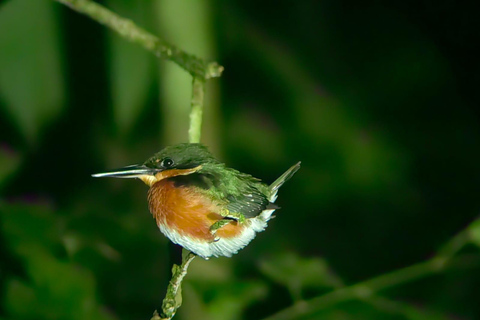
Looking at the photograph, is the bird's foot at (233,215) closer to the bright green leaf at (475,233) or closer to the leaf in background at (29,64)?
the bright green leaf at (475,233)

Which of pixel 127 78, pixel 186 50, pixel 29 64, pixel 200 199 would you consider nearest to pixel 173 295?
pixel 200 199

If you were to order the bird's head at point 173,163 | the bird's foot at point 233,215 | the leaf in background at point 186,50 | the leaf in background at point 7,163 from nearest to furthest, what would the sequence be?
1. the bird's foot at point 233,215
2. the bird's head at point 173,163
3. the leaf in background at point 186,50
4. the leaf in background at point 7,163

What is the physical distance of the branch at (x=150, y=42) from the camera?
68 cm

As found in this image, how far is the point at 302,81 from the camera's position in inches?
59.7

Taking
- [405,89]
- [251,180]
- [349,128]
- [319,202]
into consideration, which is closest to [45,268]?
[251,180]

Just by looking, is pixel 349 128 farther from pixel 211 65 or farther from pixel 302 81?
pixel 211 65

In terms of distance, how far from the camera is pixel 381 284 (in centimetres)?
121

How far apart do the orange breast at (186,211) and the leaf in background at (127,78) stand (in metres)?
0.52

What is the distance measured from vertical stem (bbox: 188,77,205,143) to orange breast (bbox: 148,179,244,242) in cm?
6

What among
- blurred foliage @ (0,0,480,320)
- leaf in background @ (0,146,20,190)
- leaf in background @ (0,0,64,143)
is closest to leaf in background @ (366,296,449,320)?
blurred foliage @ (0,0,480,320)

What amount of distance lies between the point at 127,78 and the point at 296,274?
1.81 feet

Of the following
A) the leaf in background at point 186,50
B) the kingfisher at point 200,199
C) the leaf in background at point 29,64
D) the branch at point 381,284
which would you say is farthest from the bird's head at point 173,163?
the leaf in background at point 29,64

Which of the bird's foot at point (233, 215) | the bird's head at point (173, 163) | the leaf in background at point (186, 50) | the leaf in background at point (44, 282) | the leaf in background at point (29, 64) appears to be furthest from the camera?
the leaf in background at point (29, 64)

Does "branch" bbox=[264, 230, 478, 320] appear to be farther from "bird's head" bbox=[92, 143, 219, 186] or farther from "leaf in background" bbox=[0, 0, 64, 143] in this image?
"leaf in background" bbox=[0, 0, 64, 143]
